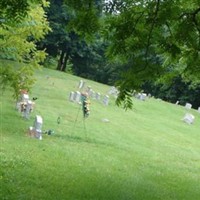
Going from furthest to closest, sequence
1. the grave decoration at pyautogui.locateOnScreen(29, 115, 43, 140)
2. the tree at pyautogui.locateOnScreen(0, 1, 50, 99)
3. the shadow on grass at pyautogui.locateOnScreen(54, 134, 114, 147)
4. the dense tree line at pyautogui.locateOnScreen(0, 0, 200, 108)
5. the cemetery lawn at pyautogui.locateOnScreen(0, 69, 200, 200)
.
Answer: the shadow on grass at pyautogui.locateOnScreen(54, 134, 114, 147) < the grave decoration at pyautogui.locateOnScreen(29, 115, 43, 140) < the tree at pyautogui.locateOnScreen(0, 1, 50, 99) < the cemetery lawn at pyautogui.locateOnScreen(0, 69, 200, 200) < the dense tree line at pyautogui.locateOnScreen(0, 0, 200, 108)

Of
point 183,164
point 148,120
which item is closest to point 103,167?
point 183,164

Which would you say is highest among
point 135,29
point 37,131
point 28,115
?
point 135,29

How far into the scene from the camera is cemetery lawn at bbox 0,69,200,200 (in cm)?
881

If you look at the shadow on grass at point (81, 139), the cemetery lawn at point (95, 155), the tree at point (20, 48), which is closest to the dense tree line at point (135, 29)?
the cemetery lawn at point (95, 155)

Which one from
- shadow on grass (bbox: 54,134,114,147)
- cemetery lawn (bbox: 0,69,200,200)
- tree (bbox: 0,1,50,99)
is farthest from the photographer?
shadow on grass (bbox: 54,134,114,147)

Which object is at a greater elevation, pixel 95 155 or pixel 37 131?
pixel 95 155

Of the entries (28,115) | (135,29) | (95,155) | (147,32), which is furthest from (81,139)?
(135,29)

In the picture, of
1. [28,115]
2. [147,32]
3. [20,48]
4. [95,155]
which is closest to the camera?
[147,32]

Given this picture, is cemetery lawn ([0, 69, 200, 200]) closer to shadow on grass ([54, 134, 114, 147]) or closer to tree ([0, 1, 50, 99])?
shadow on grass ([54, 134, 114, 147])

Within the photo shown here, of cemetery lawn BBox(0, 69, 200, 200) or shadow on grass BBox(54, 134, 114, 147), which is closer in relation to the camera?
cemetery lawn BBox(0, 69, 200, 200)

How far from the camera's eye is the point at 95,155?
1399 cm

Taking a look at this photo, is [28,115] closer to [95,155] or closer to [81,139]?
[81,139]

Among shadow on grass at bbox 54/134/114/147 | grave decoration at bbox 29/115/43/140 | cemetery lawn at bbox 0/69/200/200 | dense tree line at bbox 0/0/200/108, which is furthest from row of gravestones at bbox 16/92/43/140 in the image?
dense tree line at bbox 0/0/200/108

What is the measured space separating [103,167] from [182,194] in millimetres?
2586
